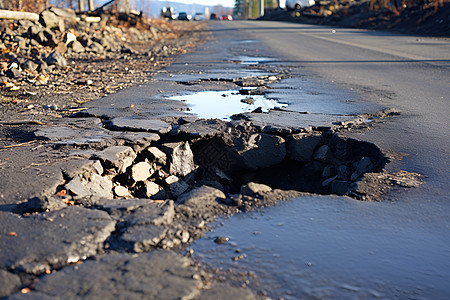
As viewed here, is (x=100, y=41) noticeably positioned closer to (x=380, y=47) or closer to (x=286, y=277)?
(x=380, y=47)

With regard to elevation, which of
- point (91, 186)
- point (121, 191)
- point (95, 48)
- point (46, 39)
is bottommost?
point (121, 191)

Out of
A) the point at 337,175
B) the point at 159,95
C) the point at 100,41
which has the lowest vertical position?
the point at 337,175

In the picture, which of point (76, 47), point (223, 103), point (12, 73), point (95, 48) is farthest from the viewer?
point (95, 48)

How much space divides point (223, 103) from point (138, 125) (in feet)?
5.00

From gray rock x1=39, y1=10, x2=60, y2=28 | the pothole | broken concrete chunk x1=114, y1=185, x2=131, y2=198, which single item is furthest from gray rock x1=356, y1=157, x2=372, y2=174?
gray rock x1=39, y1=10, x2=60, y2=28

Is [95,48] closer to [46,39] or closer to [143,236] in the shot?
[46,39]

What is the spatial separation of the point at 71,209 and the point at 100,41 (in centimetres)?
1147

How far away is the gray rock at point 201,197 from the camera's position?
8.40 feet

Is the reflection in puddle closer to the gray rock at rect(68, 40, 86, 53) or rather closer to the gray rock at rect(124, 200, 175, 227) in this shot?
the gray rock at rect(124, 200, 175, 227)

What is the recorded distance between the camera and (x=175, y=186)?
11.8 ft

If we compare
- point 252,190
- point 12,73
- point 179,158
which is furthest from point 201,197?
point 12,73

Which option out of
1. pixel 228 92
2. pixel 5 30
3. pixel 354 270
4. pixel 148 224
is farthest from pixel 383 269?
pixel 5 30

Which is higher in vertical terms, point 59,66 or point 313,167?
point 59,66

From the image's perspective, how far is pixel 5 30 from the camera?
10578mm
